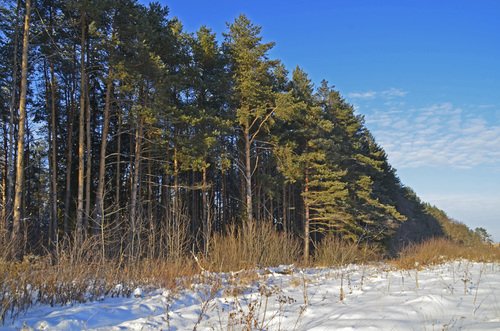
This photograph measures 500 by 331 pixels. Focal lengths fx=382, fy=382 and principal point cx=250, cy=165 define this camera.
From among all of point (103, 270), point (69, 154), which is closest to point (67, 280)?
point (103, 270)

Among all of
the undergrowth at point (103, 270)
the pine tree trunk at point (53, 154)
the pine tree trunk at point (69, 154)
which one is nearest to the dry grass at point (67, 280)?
the undergrowth at point (103, 270)

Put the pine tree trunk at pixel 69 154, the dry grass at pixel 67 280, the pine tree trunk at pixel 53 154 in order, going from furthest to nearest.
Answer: the pine tree trunk at pixel 69 154 < the pine tree trunk at pixel 53 154 < the dry grass at pixel 67 280

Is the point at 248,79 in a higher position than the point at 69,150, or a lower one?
higher

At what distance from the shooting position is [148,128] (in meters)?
15.5

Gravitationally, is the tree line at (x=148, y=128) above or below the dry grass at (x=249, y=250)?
above

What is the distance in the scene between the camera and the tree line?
44.6 feet

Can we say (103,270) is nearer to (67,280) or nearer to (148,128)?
(67,280)

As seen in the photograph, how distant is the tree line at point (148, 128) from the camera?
1360 centimetres

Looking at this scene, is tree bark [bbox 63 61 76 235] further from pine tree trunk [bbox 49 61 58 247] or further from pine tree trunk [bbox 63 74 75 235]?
pine tree trunk [bbox 49 61 58 247]

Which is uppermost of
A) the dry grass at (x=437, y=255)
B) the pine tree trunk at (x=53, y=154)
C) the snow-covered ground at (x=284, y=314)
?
the pine tree trunk at (x=53, y=154)

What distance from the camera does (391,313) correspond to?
14.3 feet

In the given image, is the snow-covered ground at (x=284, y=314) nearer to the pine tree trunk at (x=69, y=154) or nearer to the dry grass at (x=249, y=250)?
the dry grass at (x=249, y=250)

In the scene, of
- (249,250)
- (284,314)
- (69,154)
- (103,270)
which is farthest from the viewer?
(69,154)

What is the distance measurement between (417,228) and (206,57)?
37.1m
